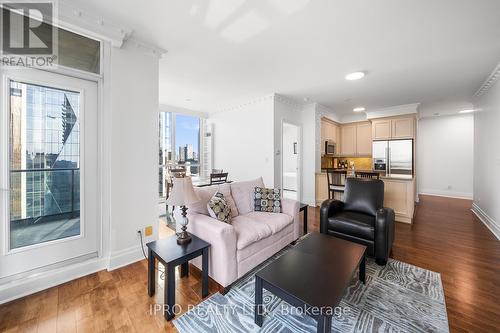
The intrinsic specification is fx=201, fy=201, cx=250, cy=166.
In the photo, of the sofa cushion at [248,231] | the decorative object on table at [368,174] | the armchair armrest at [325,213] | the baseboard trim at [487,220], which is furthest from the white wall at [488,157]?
the sofa cushion at [248,231]

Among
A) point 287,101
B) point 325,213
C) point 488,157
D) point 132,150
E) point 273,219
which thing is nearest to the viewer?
point 132,150

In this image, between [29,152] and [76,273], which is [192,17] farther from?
[76,273]

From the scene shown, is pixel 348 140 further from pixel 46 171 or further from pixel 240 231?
pixel 46 171

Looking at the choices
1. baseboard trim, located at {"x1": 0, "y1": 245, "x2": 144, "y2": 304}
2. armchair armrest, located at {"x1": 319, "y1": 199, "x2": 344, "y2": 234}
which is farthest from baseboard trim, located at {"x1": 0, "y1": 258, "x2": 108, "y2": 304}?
armchair armrest, located at {"x1": 319, "y1": 199, "x2": 344, "y2": 234}

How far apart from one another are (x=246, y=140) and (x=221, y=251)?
11.7 feet

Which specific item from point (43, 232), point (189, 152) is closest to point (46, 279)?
point (43, 232)

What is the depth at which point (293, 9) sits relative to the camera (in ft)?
6.28

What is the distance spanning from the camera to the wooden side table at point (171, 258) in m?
1.61

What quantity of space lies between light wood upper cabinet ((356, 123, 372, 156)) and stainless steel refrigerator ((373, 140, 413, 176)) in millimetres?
366

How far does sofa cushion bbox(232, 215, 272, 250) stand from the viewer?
1998 mm

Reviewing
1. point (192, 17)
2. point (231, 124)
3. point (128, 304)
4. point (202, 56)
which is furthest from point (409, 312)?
point (231, 124)

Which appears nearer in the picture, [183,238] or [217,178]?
[183,238]

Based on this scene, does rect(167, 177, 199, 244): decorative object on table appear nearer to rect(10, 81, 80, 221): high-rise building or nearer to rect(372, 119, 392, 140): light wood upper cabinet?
rect(10, 81, 80, 221): high-rise building

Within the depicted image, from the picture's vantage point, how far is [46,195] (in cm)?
209
